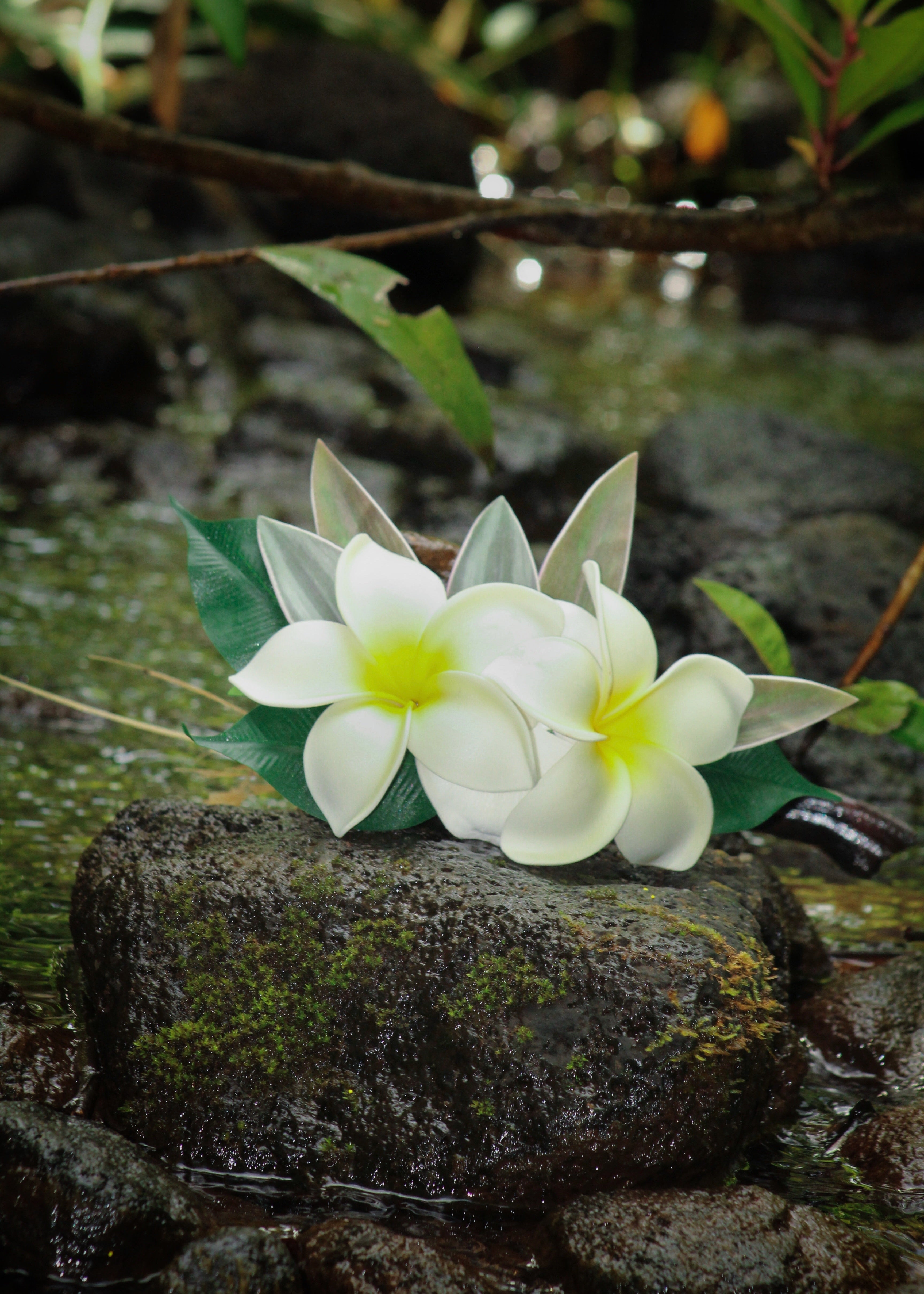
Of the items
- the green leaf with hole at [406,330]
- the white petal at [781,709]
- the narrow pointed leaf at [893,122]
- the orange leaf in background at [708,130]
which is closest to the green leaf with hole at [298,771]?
the white petal at [781,709]

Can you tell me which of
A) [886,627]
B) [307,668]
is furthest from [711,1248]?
[886,627]

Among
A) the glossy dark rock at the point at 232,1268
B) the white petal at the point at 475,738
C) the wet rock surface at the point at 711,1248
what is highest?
the white petal at the point at 475,738

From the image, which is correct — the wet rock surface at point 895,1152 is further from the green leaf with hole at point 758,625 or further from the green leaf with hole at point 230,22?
the green leaf with hole at point 230,22

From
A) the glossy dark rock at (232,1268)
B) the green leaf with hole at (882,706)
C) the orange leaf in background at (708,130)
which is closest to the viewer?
the glossy dark rock at (232,1268)

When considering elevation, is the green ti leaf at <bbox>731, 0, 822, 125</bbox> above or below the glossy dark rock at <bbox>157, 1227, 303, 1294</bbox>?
above

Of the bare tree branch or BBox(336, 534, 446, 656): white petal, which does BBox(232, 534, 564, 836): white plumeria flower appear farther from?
the bare tree branch

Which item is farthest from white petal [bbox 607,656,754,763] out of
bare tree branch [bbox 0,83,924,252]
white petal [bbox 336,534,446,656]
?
bare tree branch [bbox 0,83,924,252]

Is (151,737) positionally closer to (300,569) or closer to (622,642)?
(300,569)
